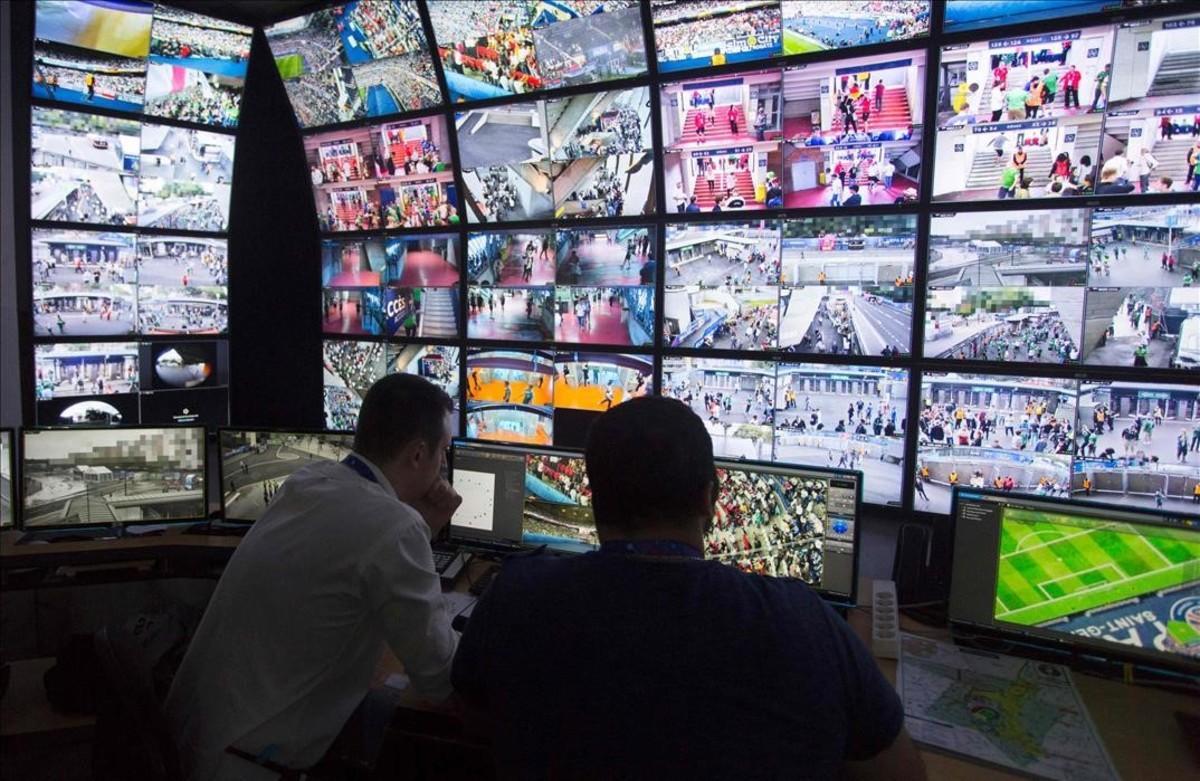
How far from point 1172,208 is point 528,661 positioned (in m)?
2.45

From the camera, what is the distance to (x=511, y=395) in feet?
11.8

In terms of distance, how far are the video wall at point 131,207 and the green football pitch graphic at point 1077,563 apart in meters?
3.91

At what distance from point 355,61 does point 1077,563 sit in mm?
3782

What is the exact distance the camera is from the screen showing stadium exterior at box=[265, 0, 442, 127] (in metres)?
3.50

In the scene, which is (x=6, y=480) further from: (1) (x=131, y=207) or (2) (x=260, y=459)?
(1) (x=131, y=207)

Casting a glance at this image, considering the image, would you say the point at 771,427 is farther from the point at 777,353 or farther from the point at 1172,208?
the point at 1172,208

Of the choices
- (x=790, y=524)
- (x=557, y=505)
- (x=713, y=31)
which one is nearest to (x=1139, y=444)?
(x=790, y=524)

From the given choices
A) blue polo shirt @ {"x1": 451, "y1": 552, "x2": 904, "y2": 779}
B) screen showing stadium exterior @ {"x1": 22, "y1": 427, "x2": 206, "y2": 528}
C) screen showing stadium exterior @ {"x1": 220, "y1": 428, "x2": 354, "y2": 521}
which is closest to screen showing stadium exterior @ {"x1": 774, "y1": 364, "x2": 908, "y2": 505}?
screen showing stadium exterior @ {"x1": 220, "y1": 428, "x2": 354, "y2": 521}

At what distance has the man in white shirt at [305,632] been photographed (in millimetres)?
1428

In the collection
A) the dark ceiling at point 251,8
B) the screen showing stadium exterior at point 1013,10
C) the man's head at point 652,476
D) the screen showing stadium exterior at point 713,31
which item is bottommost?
the man's head at point 652,476

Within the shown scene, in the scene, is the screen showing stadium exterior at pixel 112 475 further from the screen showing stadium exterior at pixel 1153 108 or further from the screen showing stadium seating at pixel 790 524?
the screen showing stadium exterior at pixel 1153 108

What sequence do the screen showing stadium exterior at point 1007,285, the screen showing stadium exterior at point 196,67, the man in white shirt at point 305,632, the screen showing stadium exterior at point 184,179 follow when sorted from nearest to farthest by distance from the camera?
1. the man in white shirt at point 305,632
2. the screen showing stadium exterior at point 1007,285
3. the screen showing stadium exterior at point 196,67
4. the screen showing stadium exterior at point 184,179

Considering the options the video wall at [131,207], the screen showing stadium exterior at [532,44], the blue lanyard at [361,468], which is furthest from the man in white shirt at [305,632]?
the video wall at [131,207]

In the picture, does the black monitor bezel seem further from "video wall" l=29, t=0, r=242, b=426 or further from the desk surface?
"video wall" l=29, t=0, r=242, b=426
